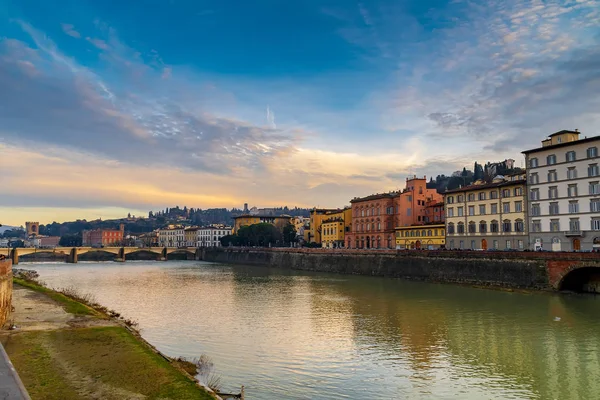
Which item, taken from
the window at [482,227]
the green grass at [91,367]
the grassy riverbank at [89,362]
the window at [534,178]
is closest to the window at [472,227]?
the window at [482,227]

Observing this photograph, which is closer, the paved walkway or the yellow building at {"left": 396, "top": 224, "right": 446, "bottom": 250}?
the paved walkway

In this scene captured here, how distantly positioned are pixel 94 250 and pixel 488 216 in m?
124

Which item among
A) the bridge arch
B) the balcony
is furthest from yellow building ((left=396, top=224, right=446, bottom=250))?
the bridge arch

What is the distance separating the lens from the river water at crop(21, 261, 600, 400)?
63.1ft

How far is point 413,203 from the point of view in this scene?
89312mm

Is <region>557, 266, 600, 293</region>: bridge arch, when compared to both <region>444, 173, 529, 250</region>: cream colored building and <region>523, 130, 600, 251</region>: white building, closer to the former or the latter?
<region>523, 130, 600, 251</region>: white building

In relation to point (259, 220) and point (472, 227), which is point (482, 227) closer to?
point (472, 227)

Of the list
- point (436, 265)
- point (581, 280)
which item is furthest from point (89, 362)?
point (436, 265)

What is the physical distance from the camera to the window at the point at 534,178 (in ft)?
186

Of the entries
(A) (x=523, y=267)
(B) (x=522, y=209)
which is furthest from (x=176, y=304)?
(B) (x=522, y=209)

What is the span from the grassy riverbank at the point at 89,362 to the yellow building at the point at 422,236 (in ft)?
188

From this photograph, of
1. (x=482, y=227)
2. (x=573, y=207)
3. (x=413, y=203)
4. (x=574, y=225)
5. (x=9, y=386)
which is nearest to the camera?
(x=9, y=386)

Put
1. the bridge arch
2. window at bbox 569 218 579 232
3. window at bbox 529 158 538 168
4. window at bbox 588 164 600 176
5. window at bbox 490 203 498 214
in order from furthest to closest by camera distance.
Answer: window at bbox 490 203 498 214
window at bbox 529 158 538 168
window at bbox 569 218 579 232
window at bbox 588 164 600 176
the bridge arch

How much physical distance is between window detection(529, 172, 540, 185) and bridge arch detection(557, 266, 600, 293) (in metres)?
14.2
